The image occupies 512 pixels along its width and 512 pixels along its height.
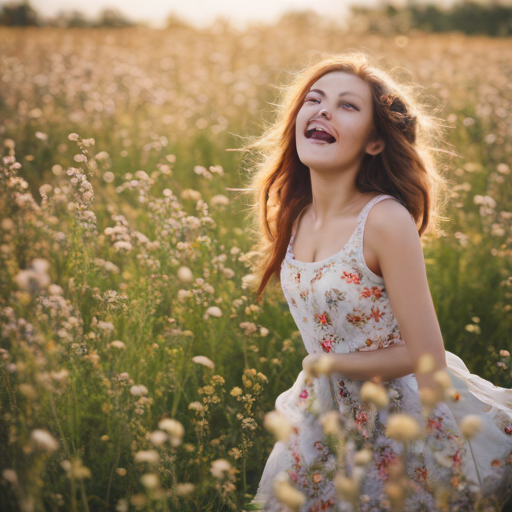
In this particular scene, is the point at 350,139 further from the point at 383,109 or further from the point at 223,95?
the point at 223,95

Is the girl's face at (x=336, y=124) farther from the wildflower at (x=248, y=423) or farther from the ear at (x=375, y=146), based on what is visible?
the wildflower at (x=248, y=423)

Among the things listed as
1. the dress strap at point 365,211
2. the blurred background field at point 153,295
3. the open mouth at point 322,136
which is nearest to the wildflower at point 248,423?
the blurred background field at point 153,295

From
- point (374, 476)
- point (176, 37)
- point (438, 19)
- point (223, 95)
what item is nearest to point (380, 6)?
point (438, 19)

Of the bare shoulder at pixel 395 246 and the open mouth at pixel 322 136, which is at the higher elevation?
the open mouth at pixel 322 136

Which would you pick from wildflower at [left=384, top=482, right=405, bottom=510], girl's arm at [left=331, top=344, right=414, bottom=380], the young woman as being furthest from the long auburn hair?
wildflower at [left=384, top=482, right=405, bottom=510]

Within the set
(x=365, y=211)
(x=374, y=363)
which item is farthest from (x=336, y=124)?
(x=374, y=363)

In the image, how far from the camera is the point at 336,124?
2.08 meters

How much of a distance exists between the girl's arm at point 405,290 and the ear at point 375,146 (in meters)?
0.33

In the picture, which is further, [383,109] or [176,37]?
[176,37]

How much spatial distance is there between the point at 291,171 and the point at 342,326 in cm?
85

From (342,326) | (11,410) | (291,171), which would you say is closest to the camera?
(11,410)

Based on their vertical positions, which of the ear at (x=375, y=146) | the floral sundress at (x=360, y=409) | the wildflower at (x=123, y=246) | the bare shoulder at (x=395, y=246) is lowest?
the floral sundress at (x=360, y=409)

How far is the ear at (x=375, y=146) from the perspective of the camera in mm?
2168

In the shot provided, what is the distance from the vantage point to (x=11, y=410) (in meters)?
1.79
